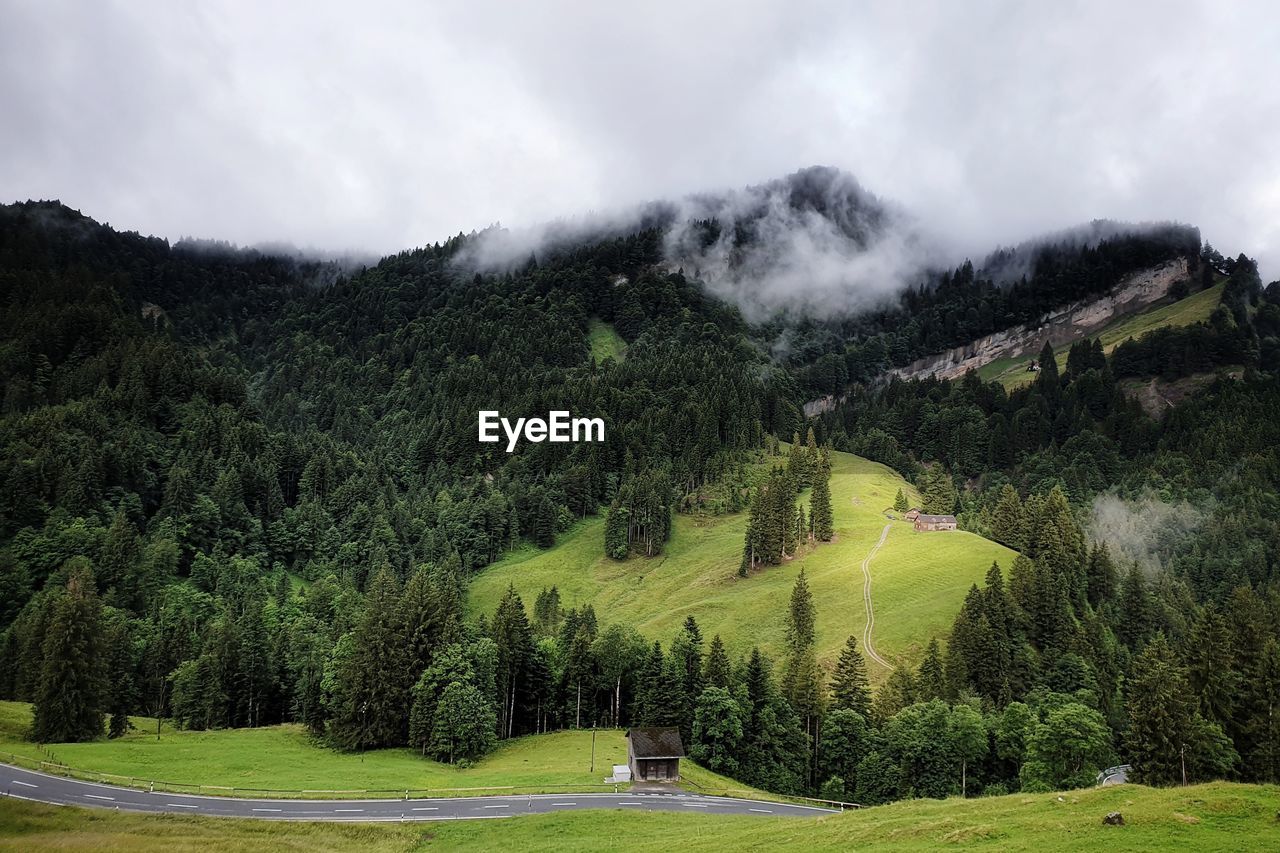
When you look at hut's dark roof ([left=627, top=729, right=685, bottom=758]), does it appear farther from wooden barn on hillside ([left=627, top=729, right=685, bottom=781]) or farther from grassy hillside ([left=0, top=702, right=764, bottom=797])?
grassy hillside ([left=0, top=702, right=764, bottom=797])

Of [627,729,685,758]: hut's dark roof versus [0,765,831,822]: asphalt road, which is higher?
[627,729,685,758]: hut's dark roof

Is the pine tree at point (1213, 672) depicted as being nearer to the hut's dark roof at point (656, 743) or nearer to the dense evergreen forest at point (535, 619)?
the dense evergreen forest at point (535, 619)

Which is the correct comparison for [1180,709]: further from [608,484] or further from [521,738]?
[608,484]

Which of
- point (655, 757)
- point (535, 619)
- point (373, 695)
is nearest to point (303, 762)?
point (373, 695)

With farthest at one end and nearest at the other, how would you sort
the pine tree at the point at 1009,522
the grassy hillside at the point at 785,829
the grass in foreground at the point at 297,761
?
the pine tree at the point at 1009,522 < the grass in foreground at the point at 297,761 < the grassy hillside at the point at 785,829

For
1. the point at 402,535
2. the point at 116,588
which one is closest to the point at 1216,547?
the point at 402,535

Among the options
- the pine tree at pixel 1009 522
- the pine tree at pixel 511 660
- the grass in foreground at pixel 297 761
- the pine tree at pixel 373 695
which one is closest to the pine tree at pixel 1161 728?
the grass in foreground at pixel 297 761

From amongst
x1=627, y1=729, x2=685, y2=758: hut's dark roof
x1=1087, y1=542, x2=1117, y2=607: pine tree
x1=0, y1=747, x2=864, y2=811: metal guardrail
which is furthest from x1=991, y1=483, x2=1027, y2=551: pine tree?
x1=0, y1=747, x2=864, y2=811: metal guardrail
